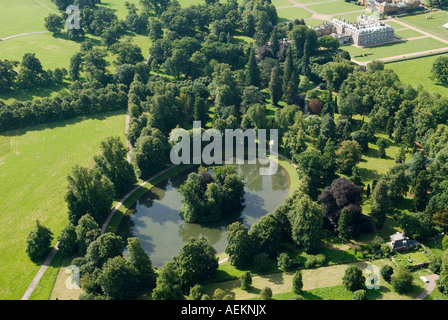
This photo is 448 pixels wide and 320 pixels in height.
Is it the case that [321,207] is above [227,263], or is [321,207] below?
above

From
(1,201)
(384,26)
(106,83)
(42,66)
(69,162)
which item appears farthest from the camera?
(384,26)

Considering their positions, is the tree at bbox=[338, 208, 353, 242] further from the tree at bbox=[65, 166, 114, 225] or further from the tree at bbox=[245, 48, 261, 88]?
the tree at bbox=[245, 48, 261, 88]

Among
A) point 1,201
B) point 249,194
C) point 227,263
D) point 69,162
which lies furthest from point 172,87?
point 227,263

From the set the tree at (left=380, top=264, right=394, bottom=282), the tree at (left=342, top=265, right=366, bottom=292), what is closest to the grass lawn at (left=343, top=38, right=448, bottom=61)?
the tree at (left=380, top=264, right=394, bottom=282)

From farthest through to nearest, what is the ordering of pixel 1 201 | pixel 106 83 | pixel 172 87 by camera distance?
pixel 106 83
pixel 172 87
pixel 1 201

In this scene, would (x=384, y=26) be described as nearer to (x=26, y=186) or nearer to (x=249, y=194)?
(x=249, y=194)

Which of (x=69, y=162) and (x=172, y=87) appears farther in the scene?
(x=172, y=87)

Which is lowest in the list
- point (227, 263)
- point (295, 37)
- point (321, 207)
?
point (227, 263)
